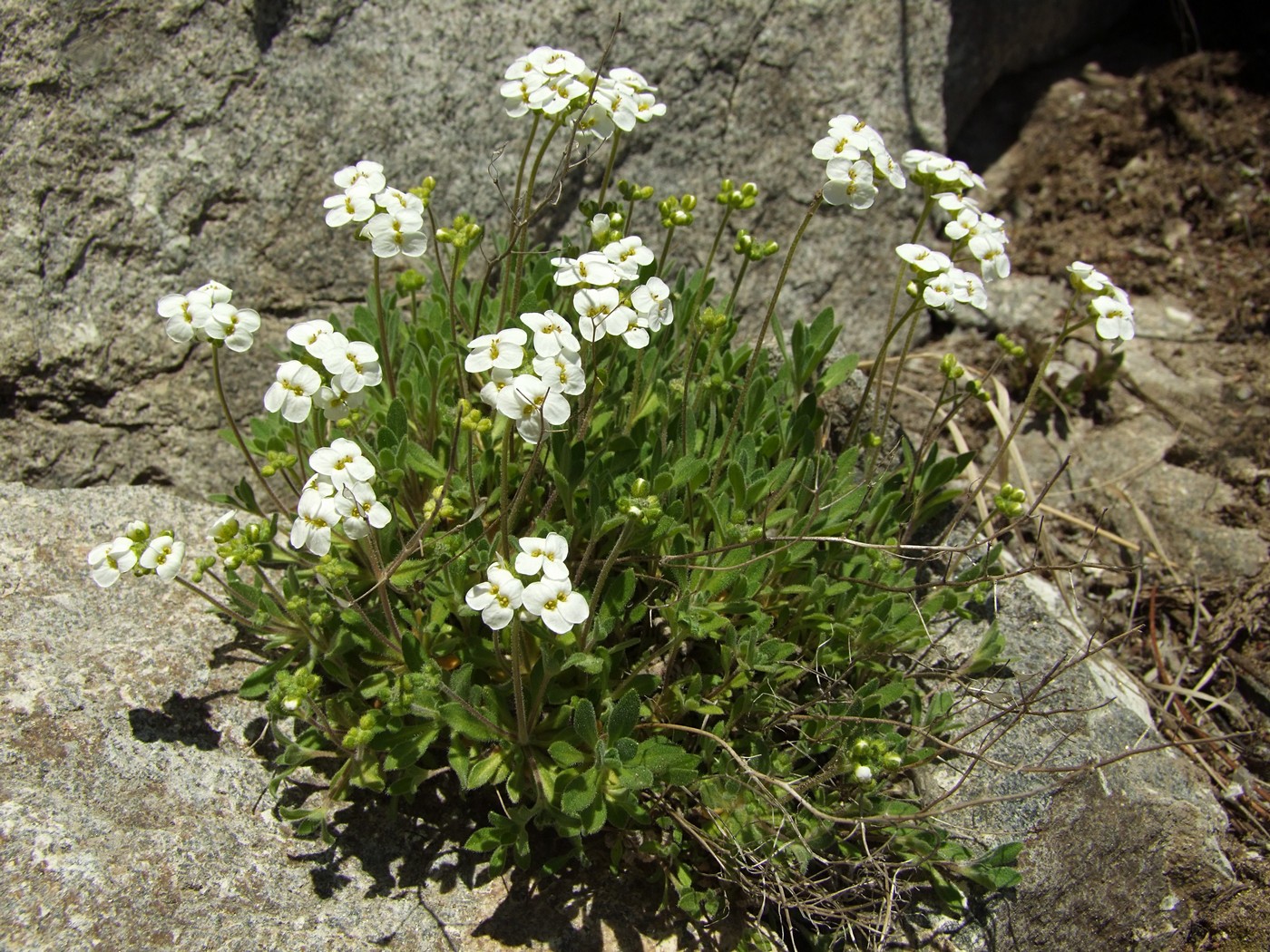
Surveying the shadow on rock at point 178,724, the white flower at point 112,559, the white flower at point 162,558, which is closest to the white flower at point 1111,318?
the white flower at point 162,558

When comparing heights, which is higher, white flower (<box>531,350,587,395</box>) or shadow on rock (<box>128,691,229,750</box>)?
white flower (<box>531,350,587,395</box>)

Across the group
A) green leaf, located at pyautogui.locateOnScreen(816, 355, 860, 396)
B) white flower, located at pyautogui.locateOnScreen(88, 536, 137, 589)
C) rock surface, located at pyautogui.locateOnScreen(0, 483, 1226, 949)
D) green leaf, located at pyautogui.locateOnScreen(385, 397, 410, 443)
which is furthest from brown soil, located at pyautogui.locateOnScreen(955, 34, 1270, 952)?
white flower, located at pyautogui.locateOnScreen(88, 536, 137, 589)

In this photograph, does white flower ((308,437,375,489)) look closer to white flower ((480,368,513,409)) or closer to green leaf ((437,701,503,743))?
white flower ((480,368,513,409))

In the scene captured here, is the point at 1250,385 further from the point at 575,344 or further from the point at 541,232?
the point at 575,344

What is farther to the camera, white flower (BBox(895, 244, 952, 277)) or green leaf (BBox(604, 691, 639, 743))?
white flower (BBox(895, 244, 952, 277))

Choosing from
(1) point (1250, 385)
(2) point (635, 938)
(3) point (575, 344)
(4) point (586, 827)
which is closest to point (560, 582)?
(3) point (575, 344)

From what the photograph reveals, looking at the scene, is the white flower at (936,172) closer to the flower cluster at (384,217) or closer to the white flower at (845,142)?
the white flower at (845,142)
